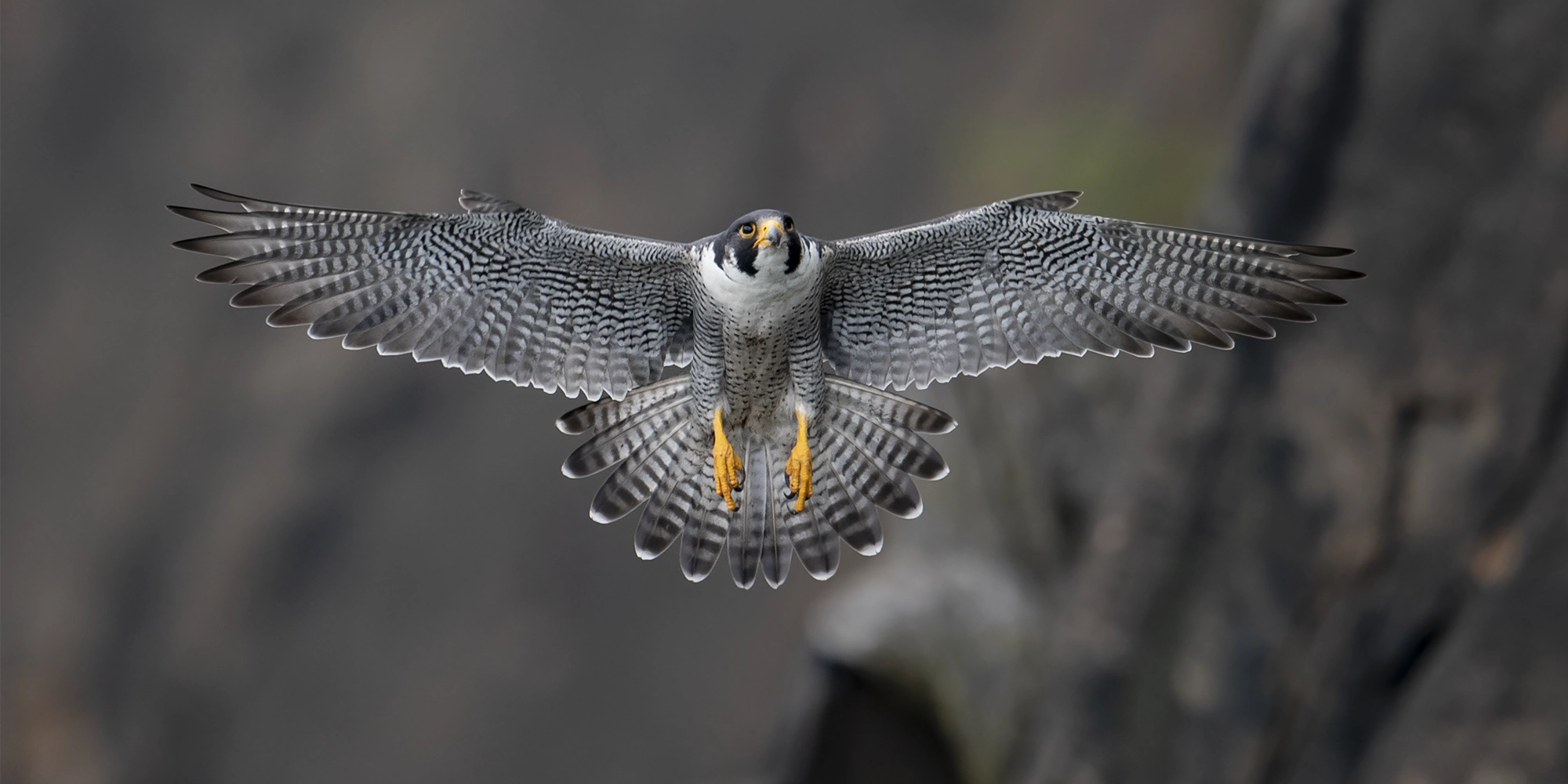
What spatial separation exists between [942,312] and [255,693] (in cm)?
984

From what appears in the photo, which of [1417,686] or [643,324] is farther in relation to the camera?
[1417,686]

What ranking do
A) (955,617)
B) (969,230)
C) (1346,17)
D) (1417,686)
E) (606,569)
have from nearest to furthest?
(969,230)
(1417,686)
(1346,17)
(955,617)
(606,569)

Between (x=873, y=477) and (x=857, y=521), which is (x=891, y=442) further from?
(x=857, y=521)

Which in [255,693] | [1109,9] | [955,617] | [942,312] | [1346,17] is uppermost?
[1109,9]

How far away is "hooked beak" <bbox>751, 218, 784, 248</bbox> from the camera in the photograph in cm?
415

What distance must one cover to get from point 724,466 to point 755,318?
560 millimetres

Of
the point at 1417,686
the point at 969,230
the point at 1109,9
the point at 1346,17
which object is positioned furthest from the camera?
the point at 1109,9

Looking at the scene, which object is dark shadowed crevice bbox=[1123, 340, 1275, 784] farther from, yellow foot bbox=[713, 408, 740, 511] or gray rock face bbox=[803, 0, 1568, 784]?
yellow foot bbox=[713, 408, 740, 511]

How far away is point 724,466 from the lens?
4.60 metres

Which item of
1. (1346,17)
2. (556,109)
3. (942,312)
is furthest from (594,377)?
(556,109)

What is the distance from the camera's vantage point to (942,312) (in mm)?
4824

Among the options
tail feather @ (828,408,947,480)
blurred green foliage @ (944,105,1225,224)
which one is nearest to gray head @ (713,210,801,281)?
tail feather @ (828,408,947,480)

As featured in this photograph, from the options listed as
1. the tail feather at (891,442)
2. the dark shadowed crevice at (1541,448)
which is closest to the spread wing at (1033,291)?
the tail feather at (891,442)

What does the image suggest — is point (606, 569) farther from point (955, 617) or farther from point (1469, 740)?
point (1469, 740)
